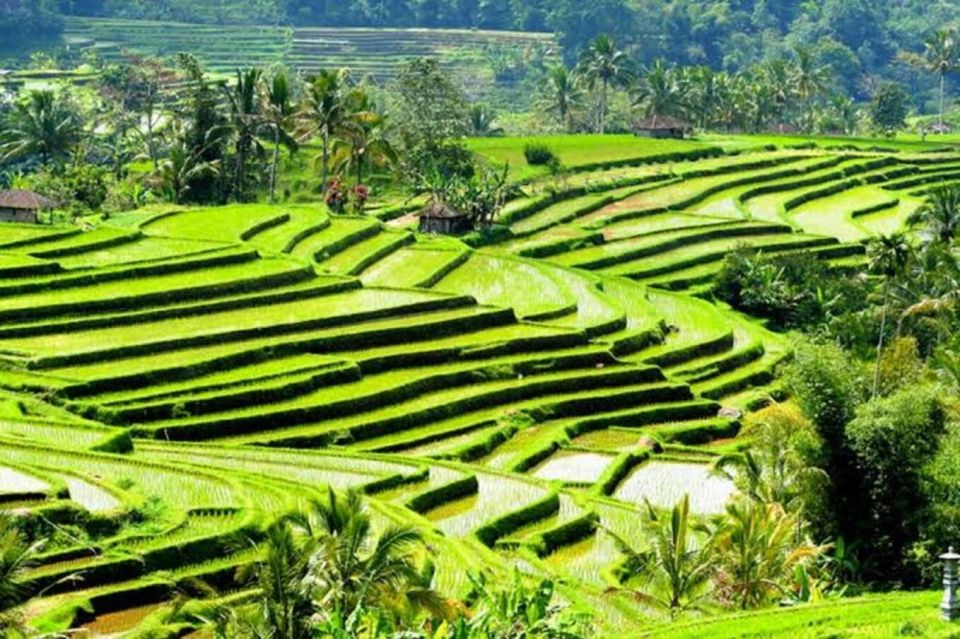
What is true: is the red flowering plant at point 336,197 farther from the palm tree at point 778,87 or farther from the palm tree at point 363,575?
the palm tree at point 363,575

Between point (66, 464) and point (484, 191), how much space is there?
27466mm

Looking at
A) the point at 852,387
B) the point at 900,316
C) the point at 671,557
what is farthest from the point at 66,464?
the point at 900,316

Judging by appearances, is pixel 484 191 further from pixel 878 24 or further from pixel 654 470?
pixel 878 24

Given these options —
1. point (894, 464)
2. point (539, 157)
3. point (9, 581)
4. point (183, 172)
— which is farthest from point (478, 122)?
point (9, 581)

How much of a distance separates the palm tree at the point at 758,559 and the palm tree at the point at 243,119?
33.7m

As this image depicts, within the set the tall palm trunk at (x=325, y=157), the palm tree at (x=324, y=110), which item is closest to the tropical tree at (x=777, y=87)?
the tall palm trunk at (x=325, y=157)

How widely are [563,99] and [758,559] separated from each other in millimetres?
62720

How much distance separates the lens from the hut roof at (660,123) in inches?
2859

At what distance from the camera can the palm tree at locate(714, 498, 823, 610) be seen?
20.9 metres

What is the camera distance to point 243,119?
53.1m

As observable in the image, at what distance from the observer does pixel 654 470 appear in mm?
32625

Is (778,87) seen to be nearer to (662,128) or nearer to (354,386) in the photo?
(662,128)

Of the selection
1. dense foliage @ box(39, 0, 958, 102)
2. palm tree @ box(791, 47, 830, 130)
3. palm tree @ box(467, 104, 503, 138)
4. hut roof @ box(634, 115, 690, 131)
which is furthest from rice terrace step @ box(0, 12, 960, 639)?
dense foliage @ box(39, 0, 958, 102)

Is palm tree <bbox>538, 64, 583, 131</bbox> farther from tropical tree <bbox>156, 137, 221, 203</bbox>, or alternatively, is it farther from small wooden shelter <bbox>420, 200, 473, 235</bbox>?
small wooden shelter <bbox>420, 200, 473, 235</bbox>
